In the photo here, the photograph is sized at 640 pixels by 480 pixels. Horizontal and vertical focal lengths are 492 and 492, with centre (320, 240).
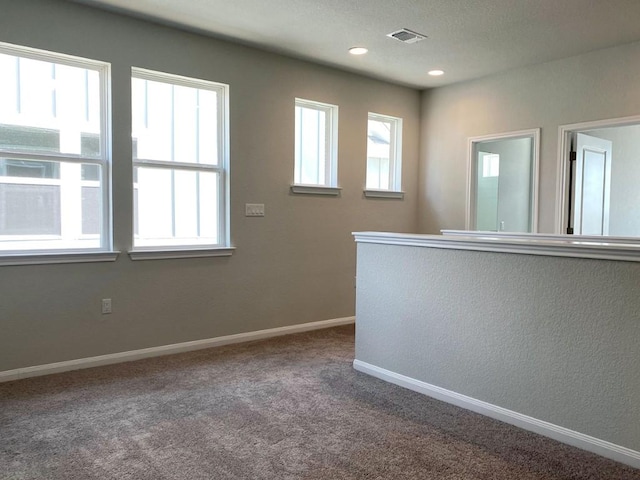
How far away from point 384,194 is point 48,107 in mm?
3428

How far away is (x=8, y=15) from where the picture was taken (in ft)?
10.8

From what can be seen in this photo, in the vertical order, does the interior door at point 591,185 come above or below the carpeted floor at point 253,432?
above

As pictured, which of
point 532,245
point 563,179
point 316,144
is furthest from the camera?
point 316,144

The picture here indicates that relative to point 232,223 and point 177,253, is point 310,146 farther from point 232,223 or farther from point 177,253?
point 177,253

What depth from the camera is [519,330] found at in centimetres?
266

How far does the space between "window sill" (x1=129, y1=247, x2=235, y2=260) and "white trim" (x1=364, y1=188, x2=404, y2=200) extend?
1.78m

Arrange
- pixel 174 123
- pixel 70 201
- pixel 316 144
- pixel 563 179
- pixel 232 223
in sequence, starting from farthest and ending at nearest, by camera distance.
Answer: pixel 316 144 → pixel 563 179 → pixel 232 223 → pixel 174 123 → pixel 70 201

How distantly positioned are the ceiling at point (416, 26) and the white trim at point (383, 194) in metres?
1.37

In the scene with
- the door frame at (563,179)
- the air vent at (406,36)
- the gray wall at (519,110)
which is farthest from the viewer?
the door frame at (563,179)

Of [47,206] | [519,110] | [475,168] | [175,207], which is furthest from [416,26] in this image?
[47,206]

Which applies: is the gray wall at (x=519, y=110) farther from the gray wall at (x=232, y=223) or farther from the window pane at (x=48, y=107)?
the window pane at (x=48, y=107)

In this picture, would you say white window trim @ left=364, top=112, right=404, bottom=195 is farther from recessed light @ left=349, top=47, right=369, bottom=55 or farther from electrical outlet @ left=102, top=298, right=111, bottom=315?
electrical outlet @ left=102, top=298, right=111, bottom=315

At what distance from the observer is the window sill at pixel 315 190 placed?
4836 mm

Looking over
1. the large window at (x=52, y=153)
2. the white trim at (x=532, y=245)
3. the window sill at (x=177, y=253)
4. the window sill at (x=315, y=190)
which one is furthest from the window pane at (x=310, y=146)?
the large window at (x=52, y=153)
